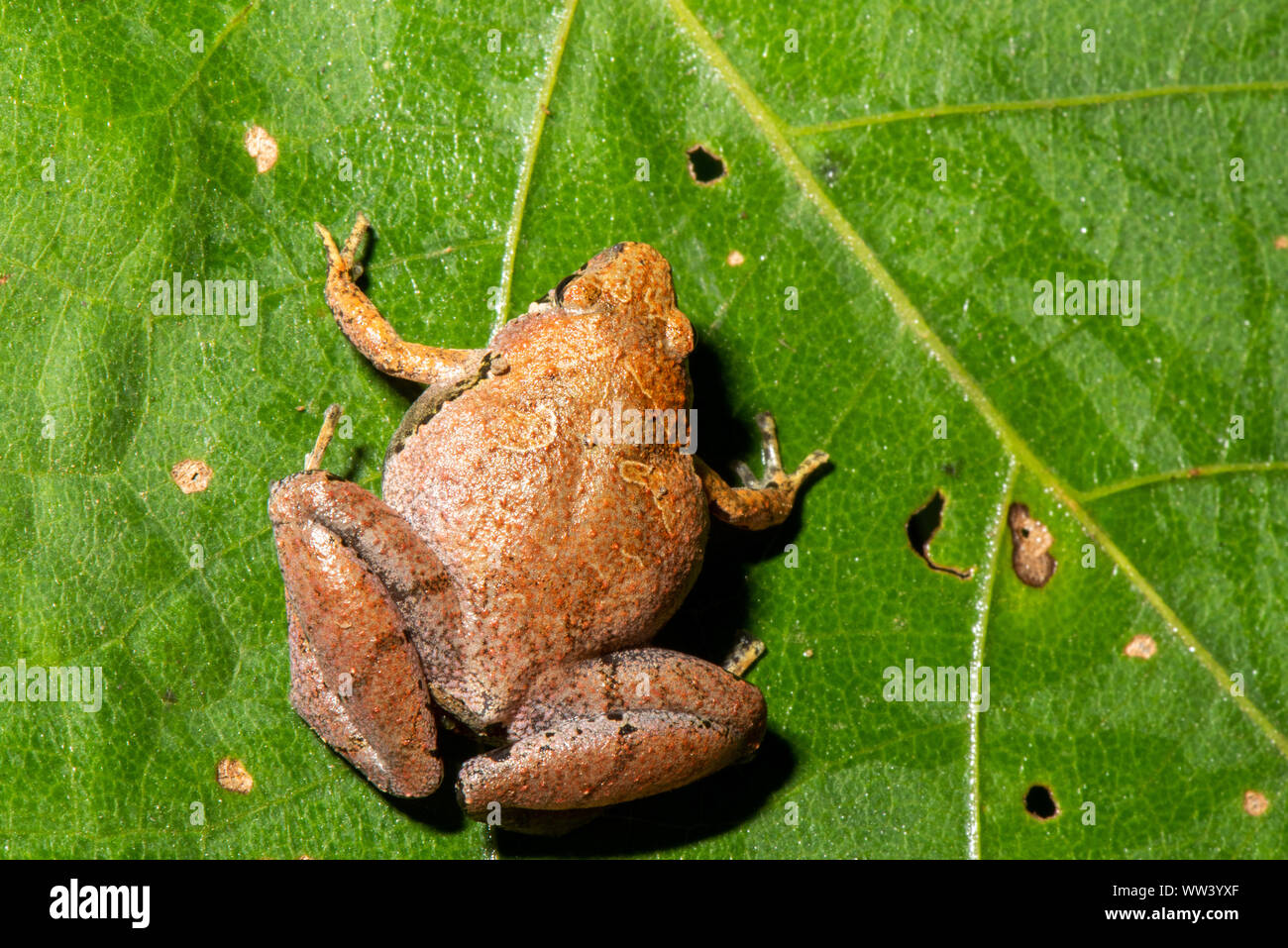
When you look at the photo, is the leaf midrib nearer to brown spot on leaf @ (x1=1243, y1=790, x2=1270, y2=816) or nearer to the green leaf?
the green leaf

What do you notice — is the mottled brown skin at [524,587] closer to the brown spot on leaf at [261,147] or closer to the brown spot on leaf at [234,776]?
the brown spot on leaf at [234,776]

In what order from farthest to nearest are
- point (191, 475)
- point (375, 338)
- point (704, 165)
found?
point (704, 165) < point (191, 475) < point (375, 338)

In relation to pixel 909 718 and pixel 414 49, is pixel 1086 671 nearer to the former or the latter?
pixel 909 718

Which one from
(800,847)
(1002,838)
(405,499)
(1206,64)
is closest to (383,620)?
(405,499)

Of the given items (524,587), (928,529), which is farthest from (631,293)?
(928,529)

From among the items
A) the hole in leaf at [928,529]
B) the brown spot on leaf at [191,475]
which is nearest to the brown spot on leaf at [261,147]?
the brown spot on leaf at [191,475]

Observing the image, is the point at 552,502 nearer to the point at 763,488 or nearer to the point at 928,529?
the point at 763,488
